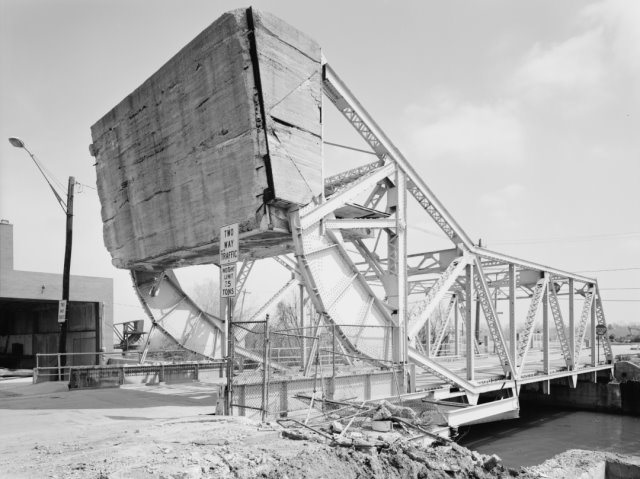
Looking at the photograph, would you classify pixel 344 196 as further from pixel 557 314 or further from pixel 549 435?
pixel 557 314

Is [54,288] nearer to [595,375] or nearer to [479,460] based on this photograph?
[479,460]

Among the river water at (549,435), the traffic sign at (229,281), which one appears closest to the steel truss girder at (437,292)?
the river water at (549,435)

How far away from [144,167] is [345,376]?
8421mm

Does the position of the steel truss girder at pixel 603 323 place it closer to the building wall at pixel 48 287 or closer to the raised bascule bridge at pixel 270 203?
the raised bascule bridge at pixel 270 203

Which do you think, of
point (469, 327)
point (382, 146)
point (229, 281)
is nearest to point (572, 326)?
point (469, 327)

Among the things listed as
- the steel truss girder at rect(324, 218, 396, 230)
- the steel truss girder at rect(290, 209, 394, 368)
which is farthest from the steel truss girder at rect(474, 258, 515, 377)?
the steel truss girder at rect(290, 209, 394, 368)

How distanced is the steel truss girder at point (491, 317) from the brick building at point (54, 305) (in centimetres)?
2278

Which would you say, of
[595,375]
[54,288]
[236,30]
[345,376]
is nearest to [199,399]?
[345,376]

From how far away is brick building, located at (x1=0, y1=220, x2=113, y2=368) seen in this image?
3139 cm

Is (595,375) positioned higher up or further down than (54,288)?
further down

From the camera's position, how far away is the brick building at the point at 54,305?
103 ft

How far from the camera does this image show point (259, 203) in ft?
40.1

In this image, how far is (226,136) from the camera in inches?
505

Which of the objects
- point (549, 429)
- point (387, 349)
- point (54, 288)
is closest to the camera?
point (387, 349)
